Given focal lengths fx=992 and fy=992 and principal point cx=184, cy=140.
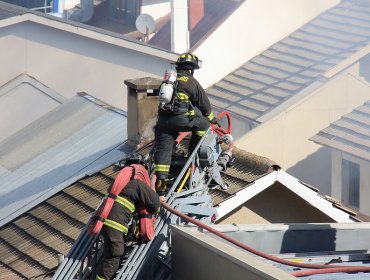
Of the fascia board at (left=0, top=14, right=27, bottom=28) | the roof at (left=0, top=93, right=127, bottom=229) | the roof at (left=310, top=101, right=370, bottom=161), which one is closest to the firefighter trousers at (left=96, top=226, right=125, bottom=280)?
the roof at (left=0, top=93, right=127, bottom=229)

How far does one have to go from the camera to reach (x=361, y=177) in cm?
2144

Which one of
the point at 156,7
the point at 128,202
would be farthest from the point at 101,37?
the point at 156,7

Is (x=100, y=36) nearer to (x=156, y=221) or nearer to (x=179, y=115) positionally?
(x=179, y=115)

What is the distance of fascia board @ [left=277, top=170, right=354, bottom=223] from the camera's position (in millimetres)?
10578

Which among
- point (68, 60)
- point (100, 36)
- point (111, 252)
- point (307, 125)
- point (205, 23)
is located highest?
point (111, 252)

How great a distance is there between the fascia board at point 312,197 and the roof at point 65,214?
0.01 metres

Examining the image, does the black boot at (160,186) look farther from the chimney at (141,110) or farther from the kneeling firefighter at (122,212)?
the chimney at (141,110)

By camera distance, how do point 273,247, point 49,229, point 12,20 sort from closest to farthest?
point 273,247 → point 49,229 → point 12,20

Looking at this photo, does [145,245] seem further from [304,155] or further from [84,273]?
[304,155]

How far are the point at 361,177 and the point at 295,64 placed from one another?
6822 mm

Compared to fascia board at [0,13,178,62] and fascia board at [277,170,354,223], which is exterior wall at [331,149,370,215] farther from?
fascia board at [277,170,354,223]

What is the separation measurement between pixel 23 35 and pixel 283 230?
43.1ft

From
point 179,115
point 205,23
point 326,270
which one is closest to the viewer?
point 326,270

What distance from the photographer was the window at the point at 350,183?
72.0 ft
